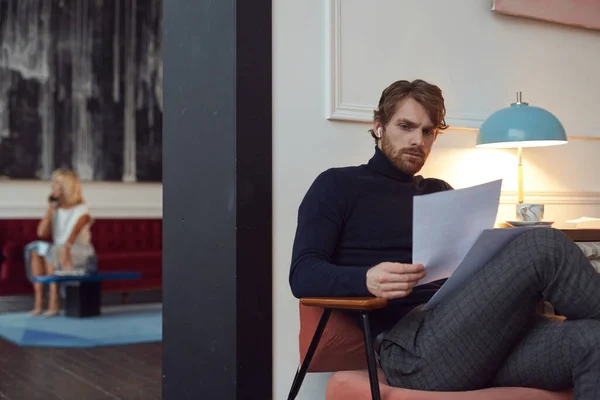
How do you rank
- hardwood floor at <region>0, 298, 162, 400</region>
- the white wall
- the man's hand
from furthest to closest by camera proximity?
hardwood floor at <region>0, 298, 162, 400</region>, the white wall, the man's hand

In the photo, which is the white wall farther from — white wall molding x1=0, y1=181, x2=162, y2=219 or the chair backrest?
white wall molding x1=0, y1=181, x2=162, y2=219

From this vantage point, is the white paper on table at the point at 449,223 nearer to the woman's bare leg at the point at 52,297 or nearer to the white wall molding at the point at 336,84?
the white wall molding at the point at 336,84

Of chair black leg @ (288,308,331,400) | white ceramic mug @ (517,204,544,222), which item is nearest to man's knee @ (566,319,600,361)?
chair black leg @ (288,308,331,400)

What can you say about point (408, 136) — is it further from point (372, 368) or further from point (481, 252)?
point (372, 368)

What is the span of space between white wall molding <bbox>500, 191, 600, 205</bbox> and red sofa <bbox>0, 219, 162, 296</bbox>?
501 cm

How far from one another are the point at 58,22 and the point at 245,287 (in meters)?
6.14

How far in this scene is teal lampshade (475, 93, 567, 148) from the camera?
2811mm

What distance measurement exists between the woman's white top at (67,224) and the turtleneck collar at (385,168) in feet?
16.0

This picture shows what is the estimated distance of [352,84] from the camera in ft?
9.12

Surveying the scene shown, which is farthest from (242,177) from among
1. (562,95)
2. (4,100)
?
(4,100)

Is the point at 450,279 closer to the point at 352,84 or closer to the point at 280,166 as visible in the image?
the point at 280,166

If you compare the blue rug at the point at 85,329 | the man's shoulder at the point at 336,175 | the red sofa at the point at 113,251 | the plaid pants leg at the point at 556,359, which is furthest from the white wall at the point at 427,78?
the red sofa at the point at 113,251

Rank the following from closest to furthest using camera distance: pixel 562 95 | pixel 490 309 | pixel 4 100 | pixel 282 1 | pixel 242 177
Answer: pixel 490 309, pixel 242 177, pixel 282 1, pixel 562 95, pixel 4 100

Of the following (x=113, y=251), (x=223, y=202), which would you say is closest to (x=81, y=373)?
(x=223, y=202)
